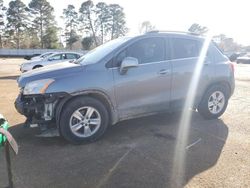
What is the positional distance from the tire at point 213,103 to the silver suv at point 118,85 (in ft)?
0.07

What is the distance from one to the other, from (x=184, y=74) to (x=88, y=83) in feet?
6.42

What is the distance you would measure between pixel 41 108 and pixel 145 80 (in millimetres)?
1831

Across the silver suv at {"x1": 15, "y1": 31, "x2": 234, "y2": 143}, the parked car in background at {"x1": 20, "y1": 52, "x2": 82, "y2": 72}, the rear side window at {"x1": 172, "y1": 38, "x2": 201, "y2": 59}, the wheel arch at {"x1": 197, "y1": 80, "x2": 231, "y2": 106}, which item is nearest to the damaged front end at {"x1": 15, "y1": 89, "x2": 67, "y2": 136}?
the silver suv at {"x1": 15, "y1": 31, "x2": 234, "y2": 143}

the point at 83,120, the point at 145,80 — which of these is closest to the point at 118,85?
the point at 145,80

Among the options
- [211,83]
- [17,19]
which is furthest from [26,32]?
[211,83]

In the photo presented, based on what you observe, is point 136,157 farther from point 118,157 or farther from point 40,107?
point 40,107

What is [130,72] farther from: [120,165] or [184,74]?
[120,165]

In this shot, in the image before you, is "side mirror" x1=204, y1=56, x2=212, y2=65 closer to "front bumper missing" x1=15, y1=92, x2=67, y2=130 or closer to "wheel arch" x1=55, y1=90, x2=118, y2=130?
"wheel arch" x1=55, y1=90, x2=118, y2=130

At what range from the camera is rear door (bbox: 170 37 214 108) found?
17.8 feet

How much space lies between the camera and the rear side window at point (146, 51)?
506cm

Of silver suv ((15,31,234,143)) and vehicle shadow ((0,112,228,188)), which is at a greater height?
silver suv ((15,31,234,143))

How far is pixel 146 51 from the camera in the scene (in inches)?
207

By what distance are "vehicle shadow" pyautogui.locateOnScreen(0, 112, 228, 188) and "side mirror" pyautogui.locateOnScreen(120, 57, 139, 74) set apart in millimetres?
1208

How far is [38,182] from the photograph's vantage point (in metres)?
3.47
